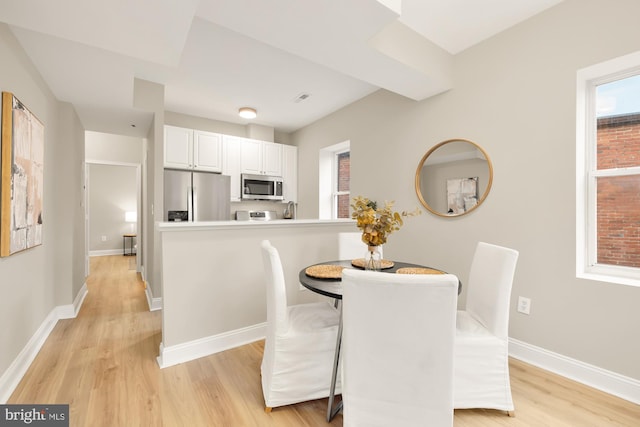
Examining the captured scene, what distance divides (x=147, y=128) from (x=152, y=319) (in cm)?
245

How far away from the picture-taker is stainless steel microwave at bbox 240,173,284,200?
4.56 metres

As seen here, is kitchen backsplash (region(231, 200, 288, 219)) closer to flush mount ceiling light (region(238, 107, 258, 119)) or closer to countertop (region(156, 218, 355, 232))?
flush mount ceiling light (region(238, 107, 258, 119))

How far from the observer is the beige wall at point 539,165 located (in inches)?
74.0

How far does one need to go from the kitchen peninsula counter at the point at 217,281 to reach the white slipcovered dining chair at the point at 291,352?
74 centimetres

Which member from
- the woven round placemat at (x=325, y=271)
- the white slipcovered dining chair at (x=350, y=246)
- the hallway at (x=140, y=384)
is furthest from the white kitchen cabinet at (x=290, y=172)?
the woven round placemat at (x=325, y=271)

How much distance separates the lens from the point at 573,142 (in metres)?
2.02

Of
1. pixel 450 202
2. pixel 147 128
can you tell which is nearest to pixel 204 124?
pixel 147 128

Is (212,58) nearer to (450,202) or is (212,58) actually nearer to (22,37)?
(22,37)

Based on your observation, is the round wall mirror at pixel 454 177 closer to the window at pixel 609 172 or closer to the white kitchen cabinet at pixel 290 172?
the window at pixel 609 172

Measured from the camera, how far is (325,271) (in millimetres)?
1898

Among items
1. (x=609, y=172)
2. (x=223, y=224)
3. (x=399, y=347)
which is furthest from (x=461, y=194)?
(x=223, y=224)

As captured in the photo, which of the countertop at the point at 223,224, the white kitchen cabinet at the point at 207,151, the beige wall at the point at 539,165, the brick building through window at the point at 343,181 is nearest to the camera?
the beige wall at the point at 539,165

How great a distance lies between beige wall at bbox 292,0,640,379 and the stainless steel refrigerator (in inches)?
108

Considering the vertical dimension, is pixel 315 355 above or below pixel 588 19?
below
